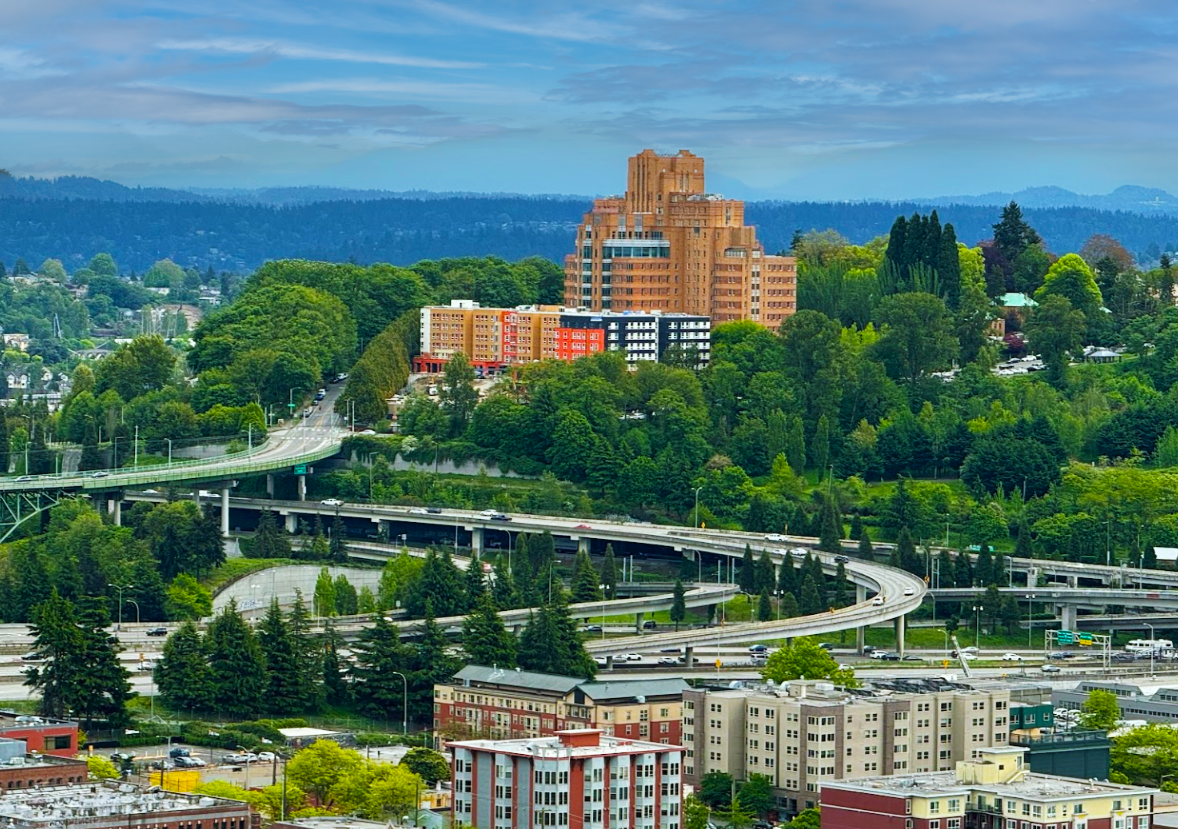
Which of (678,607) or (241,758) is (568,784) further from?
(678,607)

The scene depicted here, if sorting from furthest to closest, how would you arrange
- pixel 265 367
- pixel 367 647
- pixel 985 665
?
pixel 265 367
pixel 985 665
pixel 367 647

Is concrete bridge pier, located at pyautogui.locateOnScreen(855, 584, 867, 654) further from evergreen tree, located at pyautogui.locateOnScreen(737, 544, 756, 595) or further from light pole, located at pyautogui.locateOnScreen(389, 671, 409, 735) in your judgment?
light pole, located at pyautogui.locateOnScreen(389, 671, 409, 735)

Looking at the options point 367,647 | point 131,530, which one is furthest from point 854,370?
point 367,647

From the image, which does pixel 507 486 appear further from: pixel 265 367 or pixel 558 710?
pixel 558 710

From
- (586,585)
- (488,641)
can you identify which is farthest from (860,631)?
(488,641)

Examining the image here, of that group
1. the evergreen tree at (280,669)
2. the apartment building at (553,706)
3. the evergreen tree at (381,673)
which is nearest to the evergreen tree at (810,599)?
the evergreen tree at (381,673)

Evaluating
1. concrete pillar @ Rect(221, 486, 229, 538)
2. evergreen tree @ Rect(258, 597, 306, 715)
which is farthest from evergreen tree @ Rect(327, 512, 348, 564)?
evergreen tree @ Rect(258, 597, 306, 715)
